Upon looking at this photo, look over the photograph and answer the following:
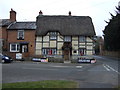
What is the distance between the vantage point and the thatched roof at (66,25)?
38.4 metres

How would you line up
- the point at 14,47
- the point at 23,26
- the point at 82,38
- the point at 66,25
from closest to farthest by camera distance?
the point at 14,47 < the point at 82,38 < the point at 23,26 < the point at 66,25

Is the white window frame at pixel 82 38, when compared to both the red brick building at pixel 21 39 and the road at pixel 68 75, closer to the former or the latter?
the red brick building at pixel 21 39

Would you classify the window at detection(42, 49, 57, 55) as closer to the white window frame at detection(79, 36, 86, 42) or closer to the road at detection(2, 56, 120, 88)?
the white window frame at detection(79, 36, 86, 42)

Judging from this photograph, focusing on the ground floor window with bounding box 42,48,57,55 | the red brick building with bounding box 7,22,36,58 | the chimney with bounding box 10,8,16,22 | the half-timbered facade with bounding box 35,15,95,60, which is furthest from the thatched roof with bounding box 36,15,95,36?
the chimney with bounding box 10,8,16,22

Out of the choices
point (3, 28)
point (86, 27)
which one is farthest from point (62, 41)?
point (3, 28)

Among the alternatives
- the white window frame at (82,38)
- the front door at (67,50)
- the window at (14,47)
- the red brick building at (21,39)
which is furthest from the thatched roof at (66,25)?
the window at (14,47)

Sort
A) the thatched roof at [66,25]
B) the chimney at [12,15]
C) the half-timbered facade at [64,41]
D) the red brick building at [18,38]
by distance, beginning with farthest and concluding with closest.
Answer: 1. the chimney at [12,15]
2. the thatched roof at [66,25]
3. the half-timbered facade at [64,41]
4. the red brick building at [18,38]

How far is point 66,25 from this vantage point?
1572 inches

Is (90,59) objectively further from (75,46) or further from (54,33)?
(54,33)

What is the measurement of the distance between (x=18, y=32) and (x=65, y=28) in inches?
349

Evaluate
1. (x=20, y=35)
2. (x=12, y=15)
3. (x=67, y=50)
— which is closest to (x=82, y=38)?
(x=67, y=50)

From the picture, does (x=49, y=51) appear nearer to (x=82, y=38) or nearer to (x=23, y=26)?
(x=82, y=38)

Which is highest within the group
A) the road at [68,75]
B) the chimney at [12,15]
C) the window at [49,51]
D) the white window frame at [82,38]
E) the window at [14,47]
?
the chimney at [12,15]

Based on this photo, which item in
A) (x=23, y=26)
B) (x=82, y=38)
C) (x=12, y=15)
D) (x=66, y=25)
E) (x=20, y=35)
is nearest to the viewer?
(x=20, y=35)
